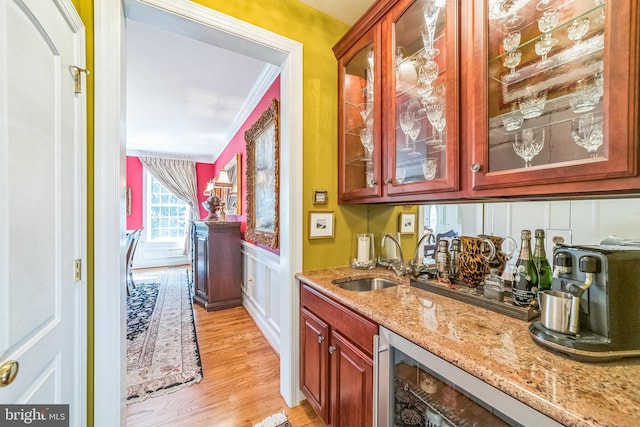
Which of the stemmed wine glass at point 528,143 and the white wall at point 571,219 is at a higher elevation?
the stemmed wine glass at point 528,143

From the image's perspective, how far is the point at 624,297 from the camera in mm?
672


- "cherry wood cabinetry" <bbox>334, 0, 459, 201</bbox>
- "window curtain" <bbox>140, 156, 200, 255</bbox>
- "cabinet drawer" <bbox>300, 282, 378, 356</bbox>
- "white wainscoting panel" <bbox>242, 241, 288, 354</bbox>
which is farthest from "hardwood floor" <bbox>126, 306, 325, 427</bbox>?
"window curtain" <bbox>140, 156, 200, 255</bbox>

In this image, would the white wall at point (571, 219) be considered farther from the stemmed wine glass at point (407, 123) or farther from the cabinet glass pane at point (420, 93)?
the stemmed wine glass at point (407, 123)

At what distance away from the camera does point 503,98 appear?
0.97 meters

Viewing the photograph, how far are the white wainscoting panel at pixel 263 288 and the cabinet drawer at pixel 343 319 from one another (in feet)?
2.34

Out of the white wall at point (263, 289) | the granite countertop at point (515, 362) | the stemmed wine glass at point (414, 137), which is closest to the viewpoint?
the granite countertop at point (515, 362)

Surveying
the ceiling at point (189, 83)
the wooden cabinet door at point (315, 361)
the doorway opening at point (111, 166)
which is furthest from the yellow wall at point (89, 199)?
the wooden cabinet door at point (315, 361)

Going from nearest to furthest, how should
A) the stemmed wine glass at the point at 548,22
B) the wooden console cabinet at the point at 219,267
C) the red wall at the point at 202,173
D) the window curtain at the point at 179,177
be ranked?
1. the stemmed wine glass at the point at 548,22
2. the wooden console cabinet at the point at 219,267
3. the red wall at the point at 202,173
4. the window curtain at the point at 179,177

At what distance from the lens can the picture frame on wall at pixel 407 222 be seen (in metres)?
1.79

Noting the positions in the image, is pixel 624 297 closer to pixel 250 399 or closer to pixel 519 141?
pixel 519 141

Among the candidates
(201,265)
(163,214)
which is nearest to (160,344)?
(201,265)

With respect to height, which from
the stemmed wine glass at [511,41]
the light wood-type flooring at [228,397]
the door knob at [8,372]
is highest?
the stemmed wine glass at [511,41]

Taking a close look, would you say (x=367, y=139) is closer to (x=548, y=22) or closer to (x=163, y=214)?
(x=548, y=22)

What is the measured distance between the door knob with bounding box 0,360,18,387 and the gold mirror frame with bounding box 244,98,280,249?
5.29 feet
